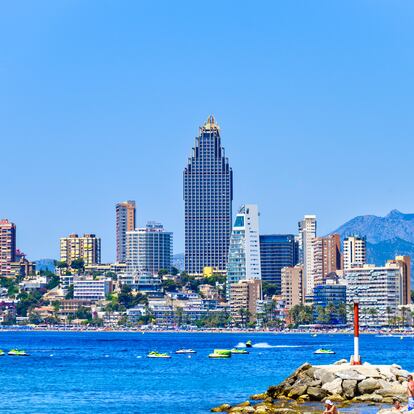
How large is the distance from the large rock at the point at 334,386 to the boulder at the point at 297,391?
1128 millimetres

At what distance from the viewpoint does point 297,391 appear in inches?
2913

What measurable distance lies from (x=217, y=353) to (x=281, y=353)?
698 inches

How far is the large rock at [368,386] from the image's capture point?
72.4 meters

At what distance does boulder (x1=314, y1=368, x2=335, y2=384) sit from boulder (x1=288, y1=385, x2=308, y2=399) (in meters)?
0.91

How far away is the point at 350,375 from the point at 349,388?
43.1 inches

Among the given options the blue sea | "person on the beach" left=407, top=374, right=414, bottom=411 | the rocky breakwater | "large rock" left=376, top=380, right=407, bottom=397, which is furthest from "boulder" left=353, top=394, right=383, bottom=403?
"person on the beach" left=407, top=374, right=414, bottom=411

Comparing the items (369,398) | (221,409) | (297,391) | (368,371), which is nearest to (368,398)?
(369,398)

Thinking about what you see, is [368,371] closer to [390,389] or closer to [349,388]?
[390,389]

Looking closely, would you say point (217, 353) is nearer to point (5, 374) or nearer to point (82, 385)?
point (5, 374)

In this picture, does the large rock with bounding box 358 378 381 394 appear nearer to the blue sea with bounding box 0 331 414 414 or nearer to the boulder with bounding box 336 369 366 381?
the boulder with bounding box 336 369 366 381

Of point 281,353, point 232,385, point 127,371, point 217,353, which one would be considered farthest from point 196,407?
point 281,353

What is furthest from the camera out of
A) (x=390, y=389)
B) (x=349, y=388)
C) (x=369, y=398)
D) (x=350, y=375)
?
(x=350, y=375)

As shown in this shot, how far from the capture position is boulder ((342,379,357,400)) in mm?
71938

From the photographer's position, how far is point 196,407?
3019 inches
